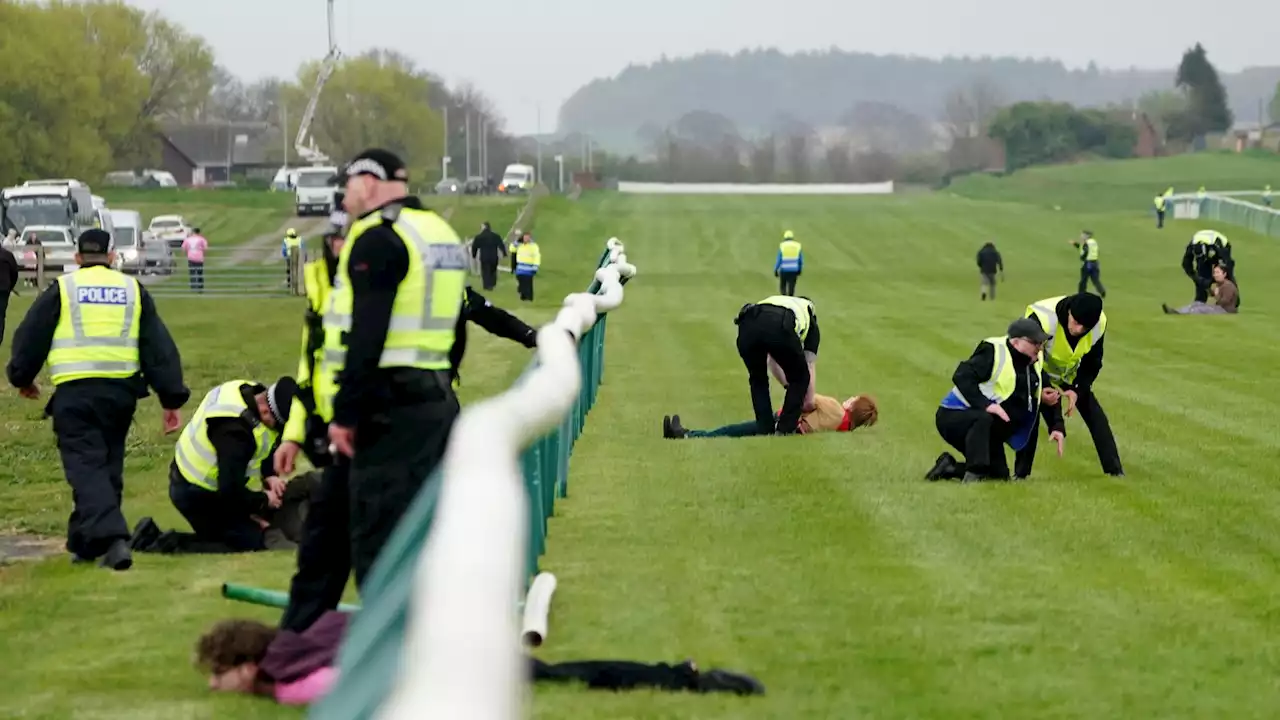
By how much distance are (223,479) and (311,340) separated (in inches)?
145

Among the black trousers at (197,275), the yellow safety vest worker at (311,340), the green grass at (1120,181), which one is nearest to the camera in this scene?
the yellow safety vest worker at (311,340)

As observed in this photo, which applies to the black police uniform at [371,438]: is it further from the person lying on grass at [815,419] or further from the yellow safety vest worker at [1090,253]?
the yellow safety vest worker at [1090,253]

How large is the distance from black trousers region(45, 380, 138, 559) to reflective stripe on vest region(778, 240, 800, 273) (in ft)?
112

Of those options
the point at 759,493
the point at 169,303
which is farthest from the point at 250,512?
the point at 169,303

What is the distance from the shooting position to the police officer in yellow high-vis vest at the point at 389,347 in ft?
22.3

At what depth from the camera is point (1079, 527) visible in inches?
420

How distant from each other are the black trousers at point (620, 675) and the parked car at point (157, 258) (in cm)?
4393

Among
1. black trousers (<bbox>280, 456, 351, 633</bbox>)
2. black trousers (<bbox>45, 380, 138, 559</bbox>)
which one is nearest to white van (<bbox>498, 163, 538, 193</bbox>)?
black trousers (<bbox>45, 380, 138, 559</bbox>)

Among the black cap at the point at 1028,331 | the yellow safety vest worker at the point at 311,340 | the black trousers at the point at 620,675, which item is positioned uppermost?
the yellow safety vest worker at the point at 311,340

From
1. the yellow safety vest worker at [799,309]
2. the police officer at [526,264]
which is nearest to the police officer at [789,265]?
the police officer at [526,264]

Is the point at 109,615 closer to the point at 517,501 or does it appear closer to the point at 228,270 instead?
the point at 517,501

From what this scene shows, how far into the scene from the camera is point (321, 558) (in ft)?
23.6

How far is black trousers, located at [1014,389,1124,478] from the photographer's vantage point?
12992mm

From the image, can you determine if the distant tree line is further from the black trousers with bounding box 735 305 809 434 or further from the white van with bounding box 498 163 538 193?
the black trousers with bounding box 735 305 809 434
